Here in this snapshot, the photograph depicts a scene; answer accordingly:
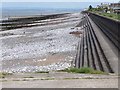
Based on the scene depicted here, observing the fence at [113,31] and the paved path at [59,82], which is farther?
the fence at [113,31]

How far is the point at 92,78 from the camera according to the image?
23.8ft

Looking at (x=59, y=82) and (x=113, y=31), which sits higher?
(x=59, y=82)

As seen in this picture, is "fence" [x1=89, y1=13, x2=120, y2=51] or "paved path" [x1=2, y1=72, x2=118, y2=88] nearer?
"paved path" [x1=2, y1=72, x2=118, y2=88]

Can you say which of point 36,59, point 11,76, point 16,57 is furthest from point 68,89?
point 16,57

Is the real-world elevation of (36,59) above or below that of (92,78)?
below

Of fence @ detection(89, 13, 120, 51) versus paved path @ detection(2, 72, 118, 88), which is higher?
paved path @ detection(2, 72, 118, 88)

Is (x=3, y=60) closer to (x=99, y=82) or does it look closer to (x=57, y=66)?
(x=57, y=66)

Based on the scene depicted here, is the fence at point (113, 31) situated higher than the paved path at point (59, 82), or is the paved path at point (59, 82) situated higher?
the paved path at point (59, 82)

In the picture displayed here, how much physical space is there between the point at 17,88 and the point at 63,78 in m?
1.29

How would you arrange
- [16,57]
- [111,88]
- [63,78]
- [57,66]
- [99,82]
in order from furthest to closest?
[16,57], [57,66], [63,78], [99,82], [111,88]

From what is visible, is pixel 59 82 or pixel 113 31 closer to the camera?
pixel 59 82

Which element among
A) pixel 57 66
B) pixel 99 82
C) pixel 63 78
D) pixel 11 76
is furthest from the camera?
pixel 57 66

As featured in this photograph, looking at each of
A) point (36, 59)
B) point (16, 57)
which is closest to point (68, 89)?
point (36, 59)

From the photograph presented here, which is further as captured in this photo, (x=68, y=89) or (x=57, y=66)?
(x=57, y=66)
